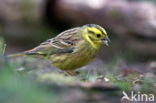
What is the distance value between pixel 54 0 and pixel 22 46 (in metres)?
1.60

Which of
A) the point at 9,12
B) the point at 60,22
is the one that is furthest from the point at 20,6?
the point at 60,22

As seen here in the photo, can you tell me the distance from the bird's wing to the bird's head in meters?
0.18

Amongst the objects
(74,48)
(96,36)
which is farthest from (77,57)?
(96,36)

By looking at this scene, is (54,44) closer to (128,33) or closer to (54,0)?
(128,33)

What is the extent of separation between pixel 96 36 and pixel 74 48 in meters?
0.35

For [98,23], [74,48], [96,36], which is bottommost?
[74,48]

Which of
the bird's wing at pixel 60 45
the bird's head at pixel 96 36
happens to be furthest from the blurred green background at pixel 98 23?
the bird's head at pixel 96 36

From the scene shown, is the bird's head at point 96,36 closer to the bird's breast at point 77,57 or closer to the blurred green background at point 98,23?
the bird's breast at point 77,57

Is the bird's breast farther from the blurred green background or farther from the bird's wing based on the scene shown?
the blurred green background

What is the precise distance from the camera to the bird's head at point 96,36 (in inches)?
292

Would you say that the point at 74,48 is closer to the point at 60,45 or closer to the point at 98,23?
the point at 60,45

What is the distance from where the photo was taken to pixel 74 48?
747 centimetres

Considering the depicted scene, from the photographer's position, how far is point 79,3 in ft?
44.0

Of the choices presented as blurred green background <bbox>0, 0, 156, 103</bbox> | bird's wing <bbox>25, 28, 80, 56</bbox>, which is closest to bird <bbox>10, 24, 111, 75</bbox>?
bird's wing <bbox>25, 28, 80, 56</bbox>
